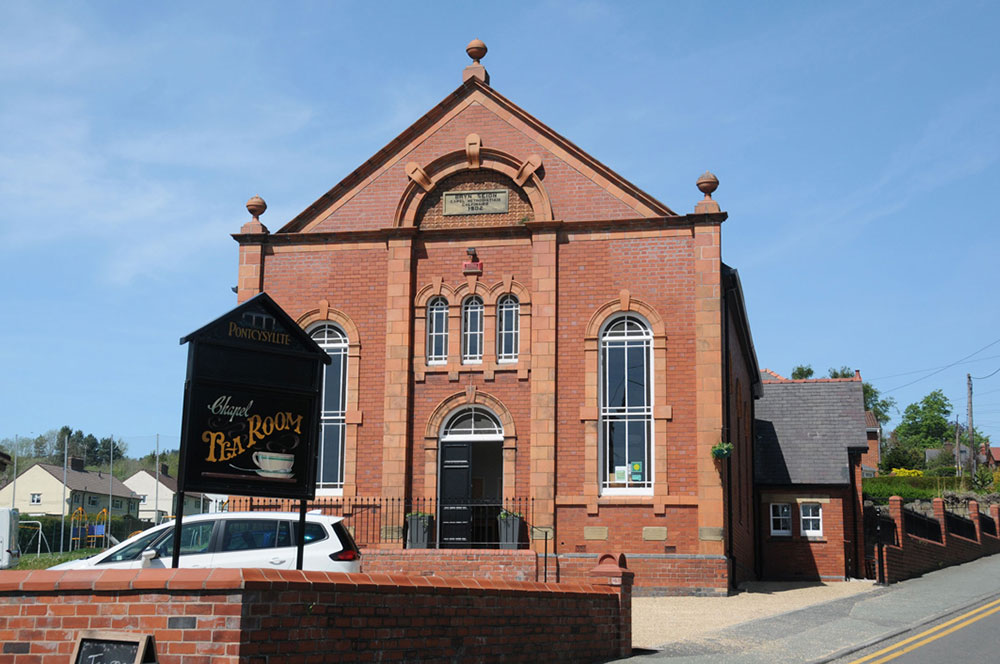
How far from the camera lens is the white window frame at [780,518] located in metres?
28.6

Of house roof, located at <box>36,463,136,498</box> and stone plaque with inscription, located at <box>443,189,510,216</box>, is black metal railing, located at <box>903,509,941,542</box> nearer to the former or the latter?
stone plaque with inscription, located at <box>443,189,510,216</box>

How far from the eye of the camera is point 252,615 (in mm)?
7945

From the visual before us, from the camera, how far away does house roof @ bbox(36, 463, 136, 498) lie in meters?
57.6

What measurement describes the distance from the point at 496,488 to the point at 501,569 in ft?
22.9

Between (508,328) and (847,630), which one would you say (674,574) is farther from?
(508,328)

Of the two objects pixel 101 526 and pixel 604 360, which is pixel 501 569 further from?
pixel 101 526

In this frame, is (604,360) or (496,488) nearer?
(604,360)

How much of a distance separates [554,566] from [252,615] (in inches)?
532

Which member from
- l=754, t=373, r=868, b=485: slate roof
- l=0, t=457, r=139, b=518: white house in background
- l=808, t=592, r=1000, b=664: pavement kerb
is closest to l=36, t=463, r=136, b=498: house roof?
l=0, t=457, r=139, b=518: white house in background

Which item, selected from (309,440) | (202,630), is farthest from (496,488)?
(202,630)

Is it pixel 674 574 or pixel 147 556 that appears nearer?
pixel 147 556

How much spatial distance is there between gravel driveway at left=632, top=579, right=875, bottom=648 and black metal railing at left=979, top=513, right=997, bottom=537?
1024 cm

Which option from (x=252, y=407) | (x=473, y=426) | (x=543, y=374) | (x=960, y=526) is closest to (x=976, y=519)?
(x=960, y=526)

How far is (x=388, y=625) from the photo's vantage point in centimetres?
930
